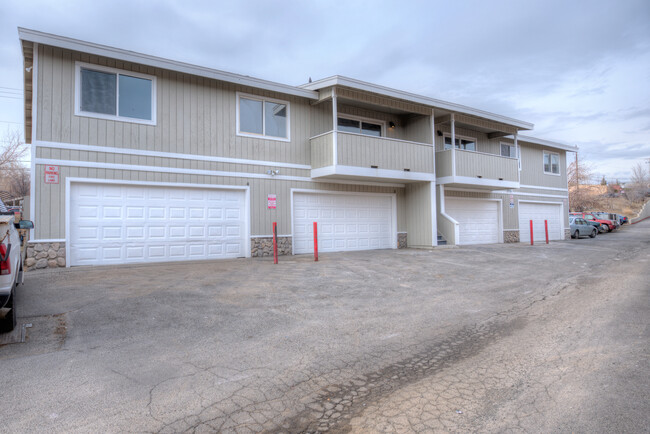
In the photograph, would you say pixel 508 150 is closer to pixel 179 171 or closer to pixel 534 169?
pixel 534 169

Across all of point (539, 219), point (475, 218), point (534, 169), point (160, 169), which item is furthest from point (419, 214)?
point (539, 219)

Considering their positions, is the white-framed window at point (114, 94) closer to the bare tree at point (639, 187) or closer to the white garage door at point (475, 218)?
the white garage door at point (475, 218)

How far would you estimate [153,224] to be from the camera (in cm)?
1076

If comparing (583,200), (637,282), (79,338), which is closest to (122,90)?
(79,338)

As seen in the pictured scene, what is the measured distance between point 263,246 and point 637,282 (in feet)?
30.6

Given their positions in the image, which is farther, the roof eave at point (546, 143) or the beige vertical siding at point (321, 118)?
the roof eave at point (546, 143)

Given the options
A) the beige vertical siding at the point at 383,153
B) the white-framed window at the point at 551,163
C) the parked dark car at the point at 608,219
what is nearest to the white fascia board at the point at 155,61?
the beige vertical siding at the point at 383,153

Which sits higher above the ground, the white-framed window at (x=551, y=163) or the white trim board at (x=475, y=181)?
the white-framed window at (x=551, y=163)

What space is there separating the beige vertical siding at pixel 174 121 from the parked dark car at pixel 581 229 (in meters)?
20.2

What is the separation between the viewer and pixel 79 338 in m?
4.67

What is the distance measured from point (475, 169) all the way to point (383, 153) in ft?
16.4

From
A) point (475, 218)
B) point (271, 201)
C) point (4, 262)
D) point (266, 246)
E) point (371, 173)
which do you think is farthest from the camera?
point (475, 218)

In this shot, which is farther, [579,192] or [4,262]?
[579,192]

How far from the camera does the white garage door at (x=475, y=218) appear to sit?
17641 mm
